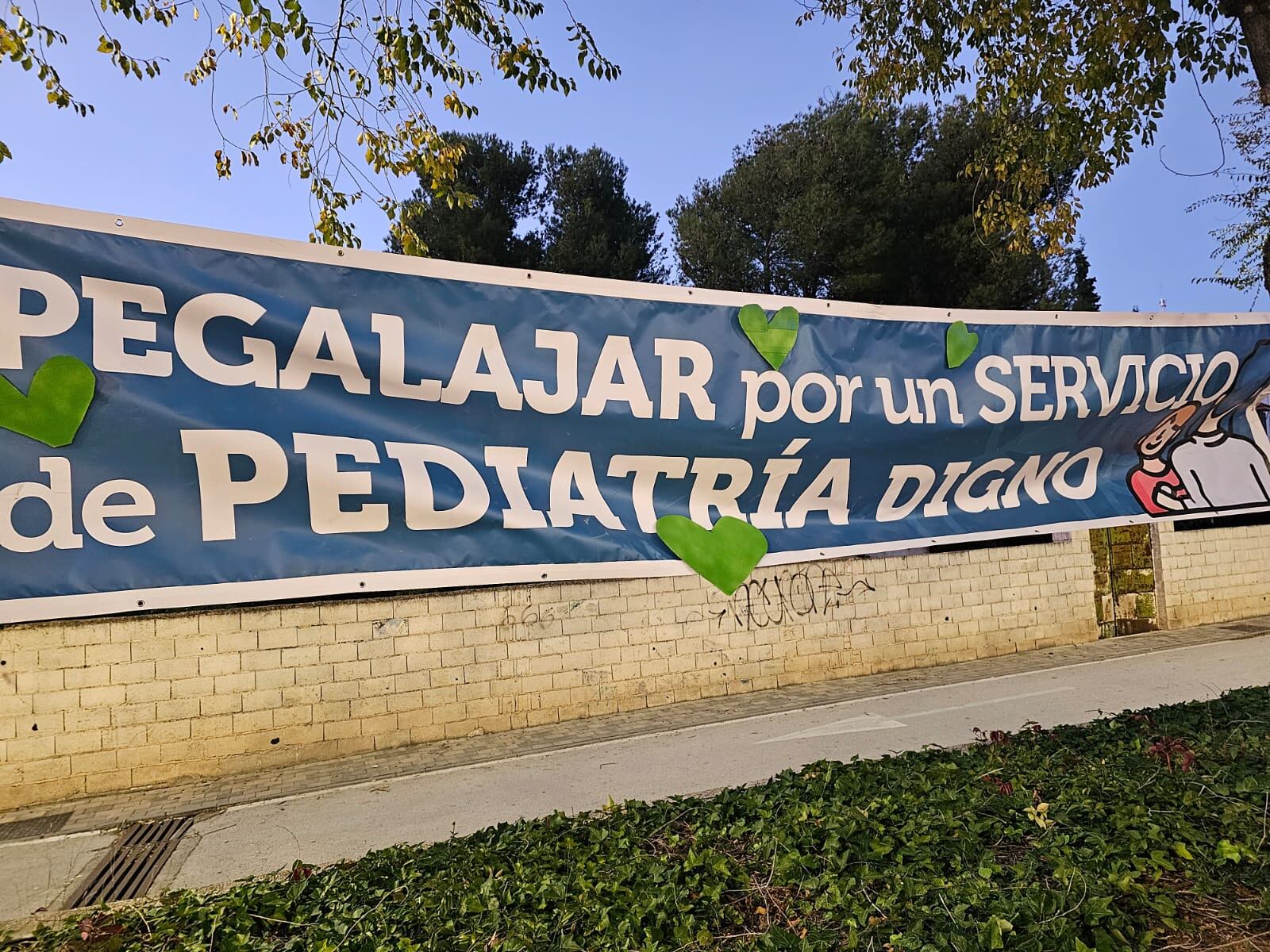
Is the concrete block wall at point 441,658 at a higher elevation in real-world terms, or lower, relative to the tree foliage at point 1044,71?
lower

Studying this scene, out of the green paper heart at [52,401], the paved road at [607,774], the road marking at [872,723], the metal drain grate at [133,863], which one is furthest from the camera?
the road marking at [872,723]

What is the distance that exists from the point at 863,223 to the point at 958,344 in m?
13.9

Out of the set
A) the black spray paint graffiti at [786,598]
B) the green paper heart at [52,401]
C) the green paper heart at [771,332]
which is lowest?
the black spray paint graffiti at [786,598]

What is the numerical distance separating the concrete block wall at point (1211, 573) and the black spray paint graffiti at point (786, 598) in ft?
14.9

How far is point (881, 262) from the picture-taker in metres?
17.5

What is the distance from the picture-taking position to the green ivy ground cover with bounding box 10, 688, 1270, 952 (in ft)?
9.12

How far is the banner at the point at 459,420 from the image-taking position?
2895 mm

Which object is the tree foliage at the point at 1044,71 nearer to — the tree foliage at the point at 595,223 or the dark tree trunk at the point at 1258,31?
the dark tree trunk at the point at 1258,31

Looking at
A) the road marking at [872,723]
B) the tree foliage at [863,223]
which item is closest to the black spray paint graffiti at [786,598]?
the road marking at [872,723]

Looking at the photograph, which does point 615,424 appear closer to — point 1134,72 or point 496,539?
point 496,539

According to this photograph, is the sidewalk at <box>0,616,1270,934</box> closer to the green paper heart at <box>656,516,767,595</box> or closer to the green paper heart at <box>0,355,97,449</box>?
the green paper heart at <box>656,516,767,595</box>

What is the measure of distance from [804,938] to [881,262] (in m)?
16.4

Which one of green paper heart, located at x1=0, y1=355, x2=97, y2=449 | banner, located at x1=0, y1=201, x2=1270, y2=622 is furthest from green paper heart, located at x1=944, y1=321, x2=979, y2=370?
green paper heart, located at x1=0, y1=355, x2=97, y2=449

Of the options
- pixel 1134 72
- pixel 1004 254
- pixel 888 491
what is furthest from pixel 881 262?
pixel 888 491
